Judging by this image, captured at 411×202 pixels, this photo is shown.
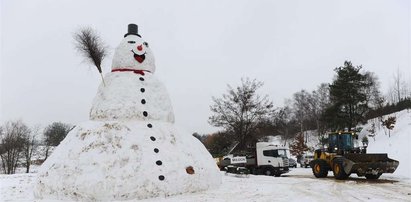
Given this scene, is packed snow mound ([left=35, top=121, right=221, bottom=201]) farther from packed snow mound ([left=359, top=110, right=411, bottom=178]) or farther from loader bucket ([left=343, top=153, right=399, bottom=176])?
packed snow mound ([left=359, top=110, right=411, bottom=178])

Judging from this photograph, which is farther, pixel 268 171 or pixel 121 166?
pixel 268 171

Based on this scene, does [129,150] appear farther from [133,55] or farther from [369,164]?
[369,164]

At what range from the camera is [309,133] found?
6291cm

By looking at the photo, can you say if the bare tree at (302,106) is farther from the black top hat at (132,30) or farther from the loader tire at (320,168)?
the black top hat at (132,30)

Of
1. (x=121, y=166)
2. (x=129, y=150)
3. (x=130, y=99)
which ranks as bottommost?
(x=121, y=166)

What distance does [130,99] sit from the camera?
12.1m

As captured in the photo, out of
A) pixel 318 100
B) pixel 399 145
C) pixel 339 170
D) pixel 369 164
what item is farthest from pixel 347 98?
pixel 318 100

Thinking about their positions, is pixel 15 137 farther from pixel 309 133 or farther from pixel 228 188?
pixel 309 133

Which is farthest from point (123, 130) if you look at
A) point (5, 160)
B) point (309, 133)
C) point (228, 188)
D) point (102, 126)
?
point (309, 133)

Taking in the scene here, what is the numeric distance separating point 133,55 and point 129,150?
4.12 meters

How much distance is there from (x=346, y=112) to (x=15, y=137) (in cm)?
4469

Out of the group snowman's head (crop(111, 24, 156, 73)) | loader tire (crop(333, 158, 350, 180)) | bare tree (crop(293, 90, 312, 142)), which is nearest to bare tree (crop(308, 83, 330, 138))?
bare tree (crop(293, 90, 312, 142))

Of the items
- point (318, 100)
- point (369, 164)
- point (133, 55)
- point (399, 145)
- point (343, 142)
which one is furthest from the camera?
point (318, 100)

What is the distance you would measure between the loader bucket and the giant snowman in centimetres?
764
